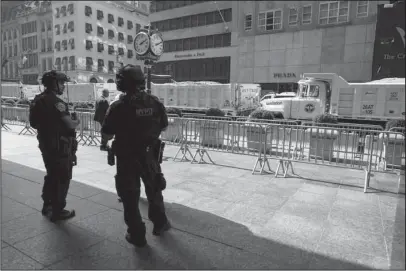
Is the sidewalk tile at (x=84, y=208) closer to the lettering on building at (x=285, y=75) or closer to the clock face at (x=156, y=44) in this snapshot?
the clock face at (x=156, y=44)

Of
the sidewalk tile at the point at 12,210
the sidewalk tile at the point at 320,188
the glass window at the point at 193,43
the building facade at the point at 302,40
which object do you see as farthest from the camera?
the glass window at the point at 193,43

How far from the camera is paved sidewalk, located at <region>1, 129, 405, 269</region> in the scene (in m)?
2.99

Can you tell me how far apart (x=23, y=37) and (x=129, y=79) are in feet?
230

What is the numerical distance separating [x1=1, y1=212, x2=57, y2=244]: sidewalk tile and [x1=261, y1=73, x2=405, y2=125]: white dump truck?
1426cm

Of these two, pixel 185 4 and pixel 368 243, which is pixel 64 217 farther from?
pixel 185 4

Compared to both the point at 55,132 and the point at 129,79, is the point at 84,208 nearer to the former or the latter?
the point at 55,132

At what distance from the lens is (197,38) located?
133ft

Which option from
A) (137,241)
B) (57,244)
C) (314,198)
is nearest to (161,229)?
(137,241)

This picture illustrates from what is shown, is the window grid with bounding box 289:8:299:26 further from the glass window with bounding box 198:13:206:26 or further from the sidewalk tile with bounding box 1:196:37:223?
the sidewalk tile with bounding box 1:196:37:223

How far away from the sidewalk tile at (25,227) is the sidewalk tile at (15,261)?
24 centimetres

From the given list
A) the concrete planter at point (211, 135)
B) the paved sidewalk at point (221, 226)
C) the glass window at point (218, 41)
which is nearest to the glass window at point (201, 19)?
the glass window at point (218, 41)

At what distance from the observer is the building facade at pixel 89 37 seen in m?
49.7

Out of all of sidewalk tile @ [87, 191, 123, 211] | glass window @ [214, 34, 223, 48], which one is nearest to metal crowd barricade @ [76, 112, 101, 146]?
sidewalk tile @ [87, 191, 123, 211]

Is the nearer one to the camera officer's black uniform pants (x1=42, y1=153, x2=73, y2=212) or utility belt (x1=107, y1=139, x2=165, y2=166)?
utility belt (x1=107, y1=139, x2=165, y2=166)
